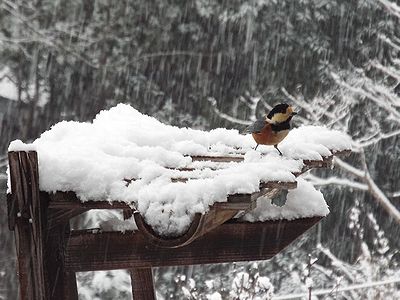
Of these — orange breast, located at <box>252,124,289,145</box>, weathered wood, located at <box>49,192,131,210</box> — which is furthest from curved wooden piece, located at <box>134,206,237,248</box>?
orange breast, located at <box>252,124,289,145</box>

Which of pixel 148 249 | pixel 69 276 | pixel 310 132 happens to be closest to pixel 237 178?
pixel 148 249

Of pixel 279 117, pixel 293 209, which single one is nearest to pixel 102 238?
pixel 293 209

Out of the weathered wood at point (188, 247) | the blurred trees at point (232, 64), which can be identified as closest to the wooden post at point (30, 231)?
the weathered wood at point (188, 247)

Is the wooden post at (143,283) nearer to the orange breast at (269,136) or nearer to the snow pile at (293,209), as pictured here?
the snow pile at (293,209)

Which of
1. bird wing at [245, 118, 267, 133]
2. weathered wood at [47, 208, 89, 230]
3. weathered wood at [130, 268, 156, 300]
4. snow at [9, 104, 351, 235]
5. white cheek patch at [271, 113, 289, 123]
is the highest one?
white cheek patch at [271, 113, 289, 123]

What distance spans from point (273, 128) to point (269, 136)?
1.7 inches

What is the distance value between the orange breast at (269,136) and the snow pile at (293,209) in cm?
17

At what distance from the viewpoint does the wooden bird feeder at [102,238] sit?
1495 millimetres

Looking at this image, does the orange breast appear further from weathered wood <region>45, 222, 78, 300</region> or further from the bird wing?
weathered wood <region>45, 222, 78, 300</region>

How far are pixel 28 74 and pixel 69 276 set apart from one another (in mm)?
6330

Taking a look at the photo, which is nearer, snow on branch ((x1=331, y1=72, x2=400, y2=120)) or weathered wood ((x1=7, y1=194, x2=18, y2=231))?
weathered wood ((x1=7, y1=194, x2=18, y2=231))

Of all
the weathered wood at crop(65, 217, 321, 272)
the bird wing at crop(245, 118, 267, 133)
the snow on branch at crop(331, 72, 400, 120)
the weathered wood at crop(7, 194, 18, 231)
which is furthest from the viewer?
the snow on branch at crop(331, 72, 400, 120)

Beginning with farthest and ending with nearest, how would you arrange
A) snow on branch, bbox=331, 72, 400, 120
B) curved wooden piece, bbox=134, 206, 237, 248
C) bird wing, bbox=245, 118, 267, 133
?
snow on branch, bbox=331, 72, 400, 120, bird wing, bbox=245, 118, 267, 133, curved wooden piece, bbox=134, 206, 237, 248

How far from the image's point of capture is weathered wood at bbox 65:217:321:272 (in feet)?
5.86
